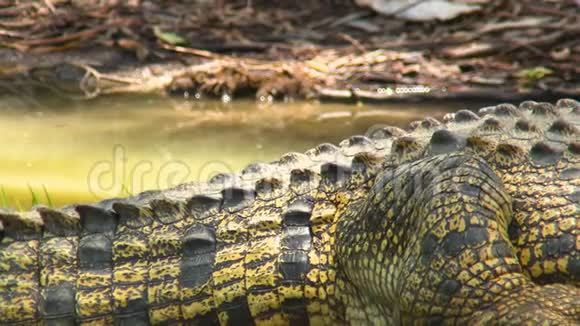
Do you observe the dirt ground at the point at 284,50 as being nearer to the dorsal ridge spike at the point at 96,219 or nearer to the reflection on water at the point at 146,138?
the reflection on water at the point at 146,138

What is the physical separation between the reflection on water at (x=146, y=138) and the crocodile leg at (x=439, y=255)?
5.61 feet

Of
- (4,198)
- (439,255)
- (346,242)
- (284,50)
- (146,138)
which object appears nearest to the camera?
(439,255)

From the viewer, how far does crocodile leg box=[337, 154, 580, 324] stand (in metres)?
1.91

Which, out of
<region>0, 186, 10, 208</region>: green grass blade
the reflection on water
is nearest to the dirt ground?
the reflection on water

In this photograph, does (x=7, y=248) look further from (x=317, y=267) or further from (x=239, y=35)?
(x=239, y=35)

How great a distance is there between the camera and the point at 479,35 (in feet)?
21.7

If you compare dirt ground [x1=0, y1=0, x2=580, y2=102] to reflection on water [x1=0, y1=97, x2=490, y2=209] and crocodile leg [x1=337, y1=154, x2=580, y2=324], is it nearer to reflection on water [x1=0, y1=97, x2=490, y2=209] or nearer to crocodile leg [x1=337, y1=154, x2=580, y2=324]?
reflection on water [x1=0, y1=97, x2=490, y2=209]

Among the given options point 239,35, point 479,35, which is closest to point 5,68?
point 239,35

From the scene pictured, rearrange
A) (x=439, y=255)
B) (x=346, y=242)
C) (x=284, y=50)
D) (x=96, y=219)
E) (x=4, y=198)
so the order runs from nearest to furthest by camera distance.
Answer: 1. (x=439, y=255)
2. (x=346, y=242)
3. (x=96, y=219)
4. (x=4, y=198)
5. (x=284, y=50)

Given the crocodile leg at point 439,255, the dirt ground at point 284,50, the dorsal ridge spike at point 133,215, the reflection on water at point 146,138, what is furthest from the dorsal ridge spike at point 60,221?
the dirt ground at point 284,50

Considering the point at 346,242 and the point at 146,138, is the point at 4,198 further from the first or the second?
the point at 346,242

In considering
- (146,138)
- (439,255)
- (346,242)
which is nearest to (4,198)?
(146,138)

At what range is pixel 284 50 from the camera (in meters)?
6.51

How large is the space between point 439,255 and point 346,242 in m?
0.27
